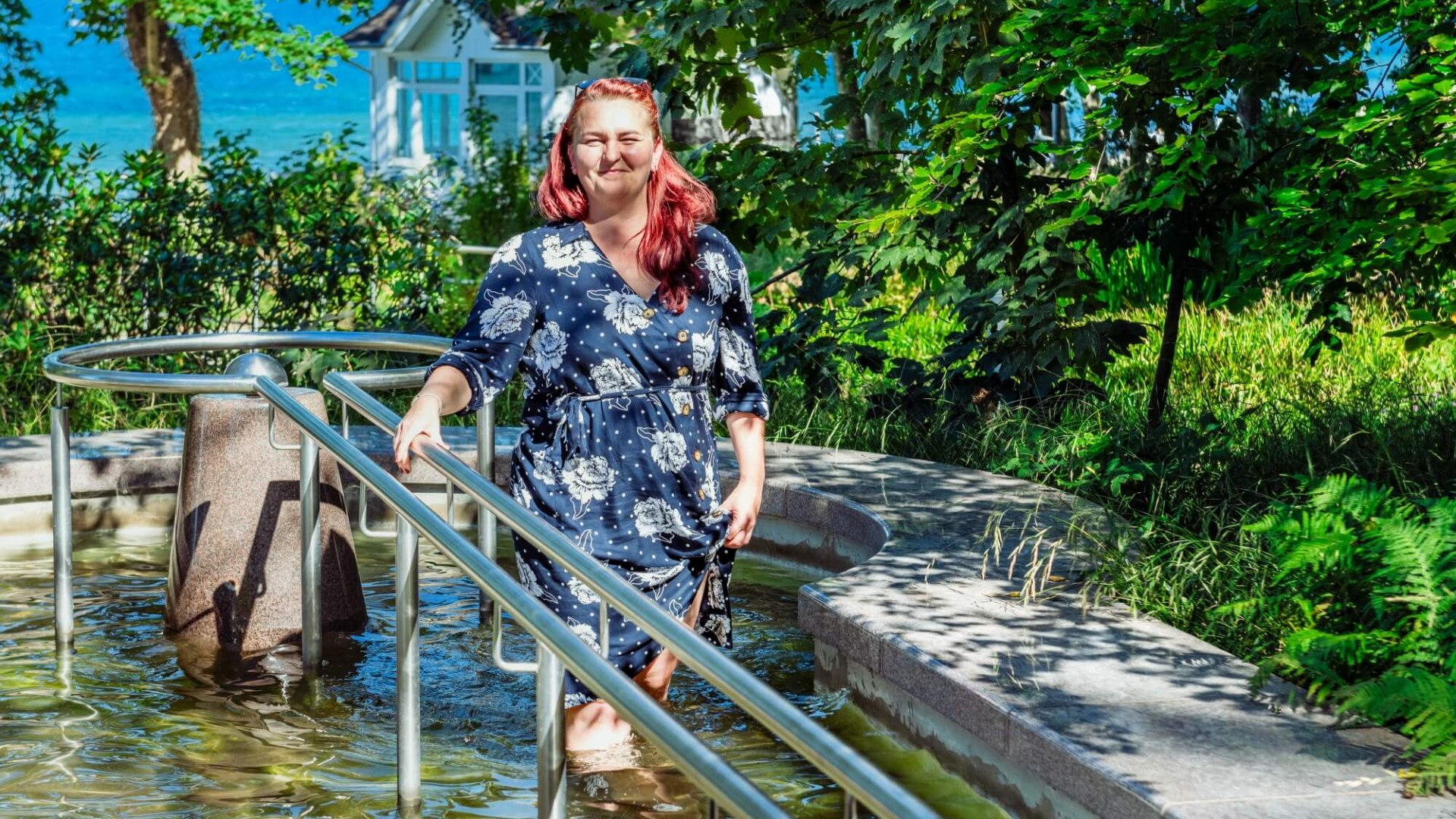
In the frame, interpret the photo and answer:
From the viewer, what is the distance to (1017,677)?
13.0ft

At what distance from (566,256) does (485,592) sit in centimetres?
78

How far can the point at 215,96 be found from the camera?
10631cm

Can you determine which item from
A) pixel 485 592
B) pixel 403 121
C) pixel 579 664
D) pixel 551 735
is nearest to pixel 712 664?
pixel 579 664

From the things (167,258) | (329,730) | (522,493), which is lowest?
(329,730)

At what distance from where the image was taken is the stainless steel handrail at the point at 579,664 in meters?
1.82

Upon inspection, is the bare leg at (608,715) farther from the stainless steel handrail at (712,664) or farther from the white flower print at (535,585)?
the stainless steel handrail at (712,664)

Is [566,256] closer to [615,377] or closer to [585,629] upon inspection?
[615,377]

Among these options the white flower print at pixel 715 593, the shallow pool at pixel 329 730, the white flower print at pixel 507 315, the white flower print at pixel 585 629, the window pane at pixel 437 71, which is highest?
the window pane at pixel 437 71

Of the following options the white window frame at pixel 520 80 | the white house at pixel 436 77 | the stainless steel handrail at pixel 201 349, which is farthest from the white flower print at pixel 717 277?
the white window frame at pixel 520 80

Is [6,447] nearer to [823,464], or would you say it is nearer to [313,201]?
[313,201]

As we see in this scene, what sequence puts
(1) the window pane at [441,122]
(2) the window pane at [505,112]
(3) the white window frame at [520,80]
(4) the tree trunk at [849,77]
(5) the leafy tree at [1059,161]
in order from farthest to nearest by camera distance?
(1) the window pane at [441,122] < (2) the window pane at [505,112] < (3) the white window frame at [520,80] < (4) the tree trunk at [849,77] < (5) the leafy tree at [1059,161]

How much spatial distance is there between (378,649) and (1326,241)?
11.0 feet

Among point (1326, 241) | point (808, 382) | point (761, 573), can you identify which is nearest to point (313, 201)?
point (808, 382)

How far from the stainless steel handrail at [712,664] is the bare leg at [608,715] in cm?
107
